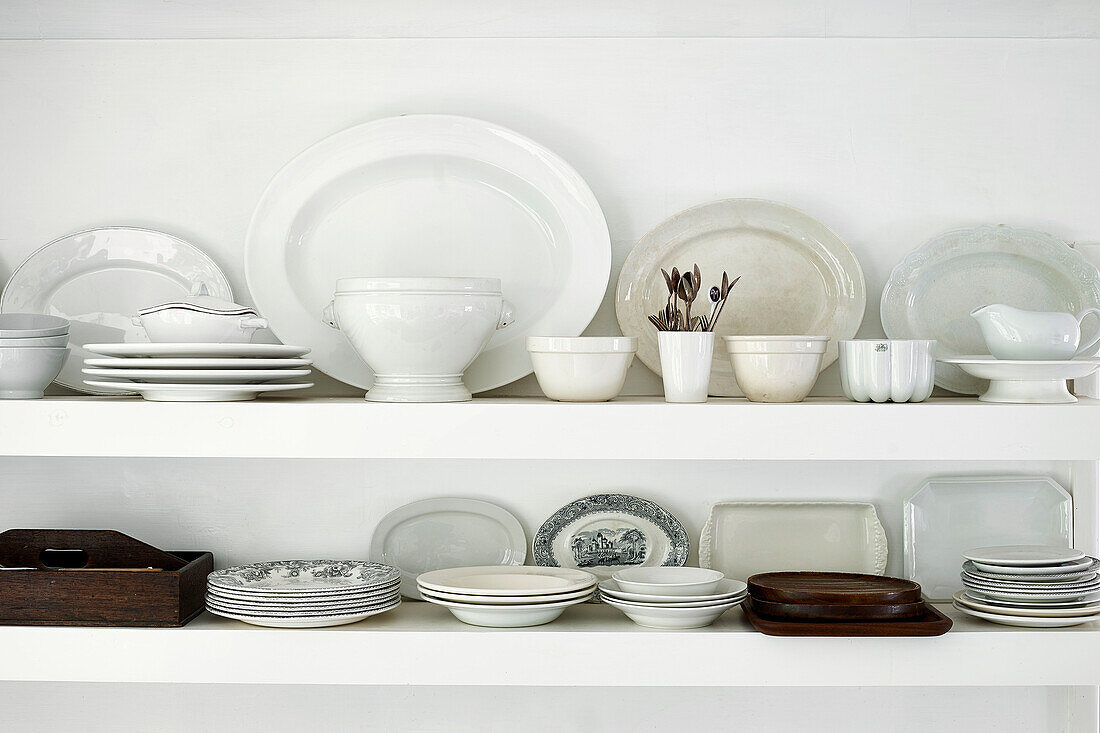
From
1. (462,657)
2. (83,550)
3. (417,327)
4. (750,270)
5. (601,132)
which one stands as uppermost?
(601,132)

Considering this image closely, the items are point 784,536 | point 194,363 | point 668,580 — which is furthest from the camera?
point 784,536

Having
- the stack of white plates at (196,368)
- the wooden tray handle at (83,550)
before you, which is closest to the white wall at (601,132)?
the wooden tray handle at (83,550)

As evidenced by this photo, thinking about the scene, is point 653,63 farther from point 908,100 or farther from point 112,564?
point 112,564

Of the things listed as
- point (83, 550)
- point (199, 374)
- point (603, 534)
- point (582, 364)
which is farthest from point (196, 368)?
point (603, 534)

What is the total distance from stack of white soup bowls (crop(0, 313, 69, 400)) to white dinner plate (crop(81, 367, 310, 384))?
6 centimetres

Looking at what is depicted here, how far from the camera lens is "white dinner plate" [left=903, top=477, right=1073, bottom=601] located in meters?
1.28

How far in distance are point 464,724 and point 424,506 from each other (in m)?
0.31

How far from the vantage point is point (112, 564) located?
121 centimetres

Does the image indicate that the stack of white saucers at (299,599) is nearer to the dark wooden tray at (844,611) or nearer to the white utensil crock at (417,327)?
the white utensil crock at (417,327)

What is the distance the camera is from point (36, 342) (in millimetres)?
1128

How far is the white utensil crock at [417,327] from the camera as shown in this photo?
110 centimetres

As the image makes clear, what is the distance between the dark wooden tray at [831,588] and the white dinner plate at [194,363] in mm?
626

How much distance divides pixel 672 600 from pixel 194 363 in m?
0.62

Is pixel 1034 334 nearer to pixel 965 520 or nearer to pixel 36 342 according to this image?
pixel 965 520
